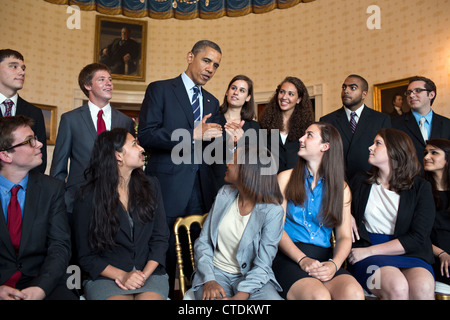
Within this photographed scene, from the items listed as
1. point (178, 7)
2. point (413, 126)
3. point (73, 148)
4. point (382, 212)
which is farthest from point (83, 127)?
point (178, 7)

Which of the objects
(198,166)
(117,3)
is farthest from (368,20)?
(198,166)

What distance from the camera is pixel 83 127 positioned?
3.46 meters

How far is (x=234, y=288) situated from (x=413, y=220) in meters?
1.51

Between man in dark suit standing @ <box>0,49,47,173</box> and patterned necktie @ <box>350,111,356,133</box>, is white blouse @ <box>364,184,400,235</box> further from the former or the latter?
man in dark suit standing @ <box>0,49,47,173</box>

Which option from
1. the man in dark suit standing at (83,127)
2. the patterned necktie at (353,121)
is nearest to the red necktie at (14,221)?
the man in dark suit standing at (83,127)

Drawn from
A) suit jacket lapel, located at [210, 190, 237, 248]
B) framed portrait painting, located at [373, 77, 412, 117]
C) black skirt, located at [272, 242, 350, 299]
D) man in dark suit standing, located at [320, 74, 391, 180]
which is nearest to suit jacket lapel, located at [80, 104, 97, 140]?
suit jacket lapel, located at [210, 190, 237, 248]

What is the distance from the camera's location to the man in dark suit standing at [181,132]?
3.21 m

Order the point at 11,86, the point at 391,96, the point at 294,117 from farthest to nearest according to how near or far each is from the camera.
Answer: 1. the point at 391,96
2. the point at 294,117
3. the point at 11,86

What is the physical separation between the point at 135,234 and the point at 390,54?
6.85 meters

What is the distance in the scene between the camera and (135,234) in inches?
109

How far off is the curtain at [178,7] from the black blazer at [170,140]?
7.10 metres

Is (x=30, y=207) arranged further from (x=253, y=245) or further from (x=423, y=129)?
(x=423, y=129)

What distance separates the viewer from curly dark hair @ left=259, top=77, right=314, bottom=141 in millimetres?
3990

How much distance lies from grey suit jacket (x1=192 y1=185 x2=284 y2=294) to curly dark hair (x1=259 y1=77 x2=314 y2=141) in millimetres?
1369
